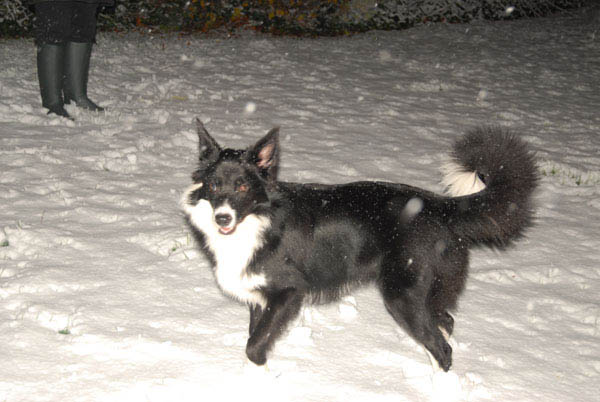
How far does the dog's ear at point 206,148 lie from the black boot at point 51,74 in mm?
4357

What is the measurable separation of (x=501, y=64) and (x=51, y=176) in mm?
11027

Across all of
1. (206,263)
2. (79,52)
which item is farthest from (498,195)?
(79,52)

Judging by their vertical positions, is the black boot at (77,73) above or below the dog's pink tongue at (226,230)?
below

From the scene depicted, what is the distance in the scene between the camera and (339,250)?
11.0 feet

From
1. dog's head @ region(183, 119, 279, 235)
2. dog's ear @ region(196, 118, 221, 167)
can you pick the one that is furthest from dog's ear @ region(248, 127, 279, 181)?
dog's ear @ region(196, 118, 221, 167)

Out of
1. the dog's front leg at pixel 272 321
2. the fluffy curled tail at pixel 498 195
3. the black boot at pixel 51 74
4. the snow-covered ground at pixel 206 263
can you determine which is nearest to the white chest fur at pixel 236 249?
the dog's front leg at pixel 272 321

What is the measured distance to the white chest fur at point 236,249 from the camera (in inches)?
125

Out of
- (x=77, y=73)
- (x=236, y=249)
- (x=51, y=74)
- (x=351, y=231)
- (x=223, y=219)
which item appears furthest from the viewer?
(x=77, y=73)

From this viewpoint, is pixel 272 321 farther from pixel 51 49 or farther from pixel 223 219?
pixel 51 49

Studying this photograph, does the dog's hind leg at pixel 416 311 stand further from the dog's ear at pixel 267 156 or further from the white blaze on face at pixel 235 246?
the dog's ear at pixel 267 156

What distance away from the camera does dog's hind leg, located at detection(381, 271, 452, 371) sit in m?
3.16


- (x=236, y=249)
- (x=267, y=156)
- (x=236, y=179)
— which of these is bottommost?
(x=236, y=249)

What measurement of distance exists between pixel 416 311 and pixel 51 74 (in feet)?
19.0

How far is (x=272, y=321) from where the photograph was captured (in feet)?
10.3
